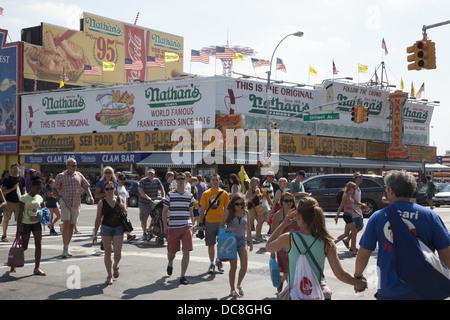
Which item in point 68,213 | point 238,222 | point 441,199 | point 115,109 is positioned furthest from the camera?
point 115,109

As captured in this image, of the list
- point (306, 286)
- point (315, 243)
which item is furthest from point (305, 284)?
point (315, 243)

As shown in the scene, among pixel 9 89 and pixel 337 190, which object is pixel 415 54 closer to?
pixel 337 190

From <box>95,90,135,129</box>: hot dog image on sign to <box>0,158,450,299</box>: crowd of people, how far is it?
24.7 m

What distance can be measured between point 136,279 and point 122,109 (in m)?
35.3

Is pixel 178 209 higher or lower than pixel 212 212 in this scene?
higher

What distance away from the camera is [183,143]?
39219 mm

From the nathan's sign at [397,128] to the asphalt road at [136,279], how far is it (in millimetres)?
39548

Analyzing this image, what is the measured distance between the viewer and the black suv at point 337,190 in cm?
2375

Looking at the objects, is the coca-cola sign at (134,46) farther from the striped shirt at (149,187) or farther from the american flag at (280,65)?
the striped shirt at (149,187)

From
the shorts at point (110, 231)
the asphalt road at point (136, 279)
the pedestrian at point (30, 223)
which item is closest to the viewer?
the asphalt road at point (136, 279)

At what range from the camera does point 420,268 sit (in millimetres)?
3957

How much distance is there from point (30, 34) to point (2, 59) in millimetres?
6153

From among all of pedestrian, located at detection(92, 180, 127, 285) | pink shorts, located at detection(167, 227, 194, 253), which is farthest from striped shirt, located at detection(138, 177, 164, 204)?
pedestrian, located at detection(92, 180, 127, 285)

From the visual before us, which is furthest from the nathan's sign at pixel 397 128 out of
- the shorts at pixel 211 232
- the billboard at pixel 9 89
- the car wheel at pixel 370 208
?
the shorts at pixel 211 232
